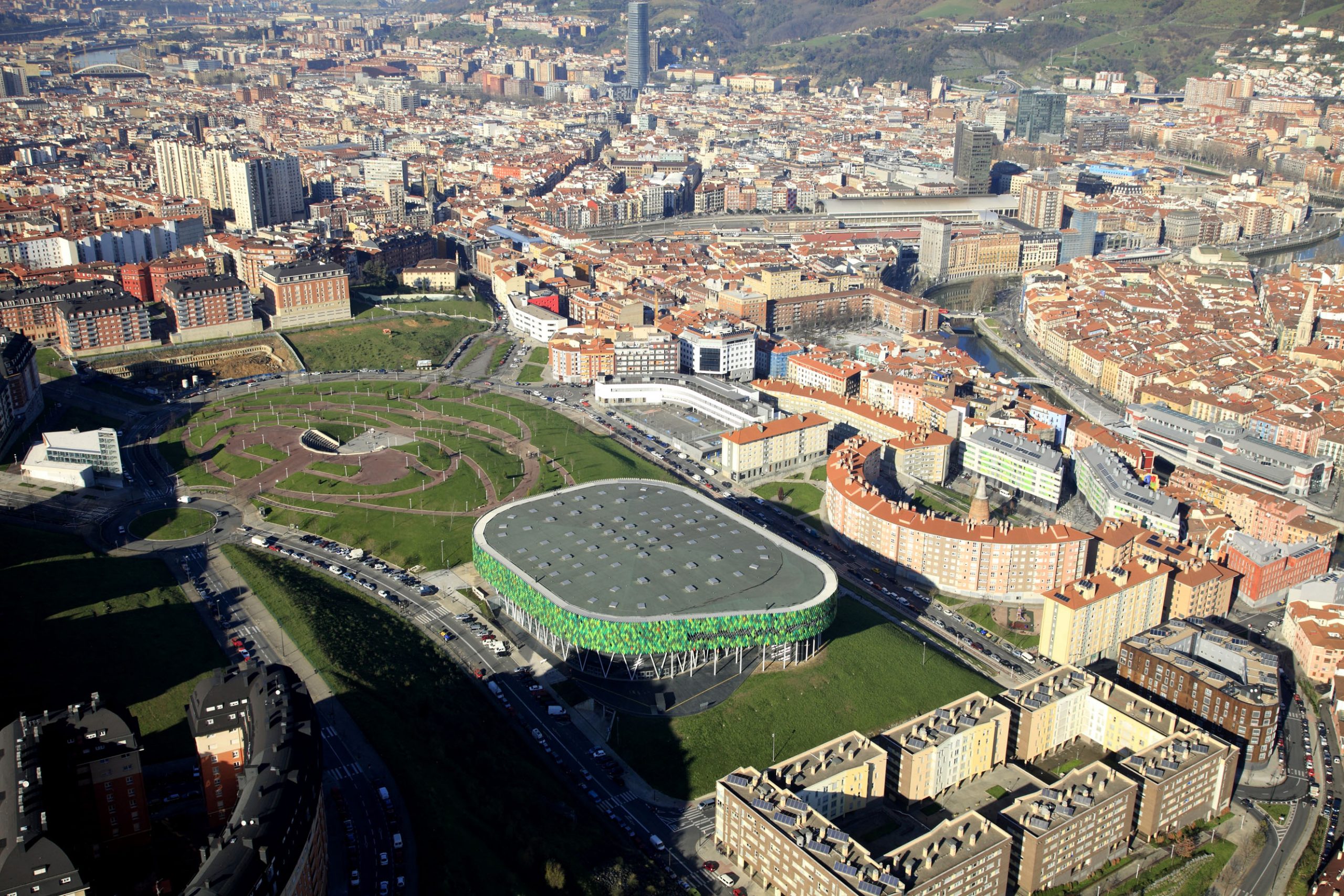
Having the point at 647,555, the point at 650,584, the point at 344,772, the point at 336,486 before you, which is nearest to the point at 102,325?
the point at 336,486

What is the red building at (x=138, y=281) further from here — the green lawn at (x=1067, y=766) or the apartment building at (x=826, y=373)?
the green lawn at (x=1067, y=766)

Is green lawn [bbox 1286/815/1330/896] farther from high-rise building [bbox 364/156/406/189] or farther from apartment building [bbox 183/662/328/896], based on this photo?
high-rise building [bbox 364/156/406/189]

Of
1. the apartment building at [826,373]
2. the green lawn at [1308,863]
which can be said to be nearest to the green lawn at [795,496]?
the apartment building at [826,373]

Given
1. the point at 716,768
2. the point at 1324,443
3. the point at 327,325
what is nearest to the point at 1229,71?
the point at 1324,443

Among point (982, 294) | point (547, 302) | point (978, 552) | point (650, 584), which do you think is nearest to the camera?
point (650, 584)

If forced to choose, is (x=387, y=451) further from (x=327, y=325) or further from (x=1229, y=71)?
(x=1229, y=71)

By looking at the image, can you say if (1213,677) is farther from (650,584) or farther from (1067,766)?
(650,584)
